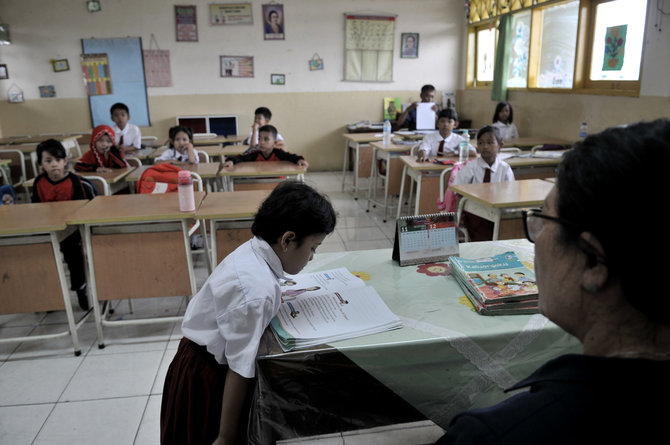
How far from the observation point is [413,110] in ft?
21.1

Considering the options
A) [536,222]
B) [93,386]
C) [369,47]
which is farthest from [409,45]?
[536,222]

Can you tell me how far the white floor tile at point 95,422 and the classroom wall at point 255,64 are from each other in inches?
227

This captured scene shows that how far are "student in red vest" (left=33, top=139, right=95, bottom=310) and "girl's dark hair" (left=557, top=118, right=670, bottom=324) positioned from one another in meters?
3.04

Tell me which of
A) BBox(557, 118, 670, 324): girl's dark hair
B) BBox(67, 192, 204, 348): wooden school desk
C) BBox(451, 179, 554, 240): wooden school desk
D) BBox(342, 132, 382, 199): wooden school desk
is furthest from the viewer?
BBox(342, 132, 382, 199): wooden school desk

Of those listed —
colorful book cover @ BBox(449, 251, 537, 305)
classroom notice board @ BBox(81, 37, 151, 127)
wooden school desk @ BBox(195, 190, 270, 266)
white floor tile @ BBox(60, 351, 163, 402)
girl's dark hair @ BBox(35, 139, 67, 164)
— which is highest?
classroom notice board @ BBox(81, 37, 151, 127)

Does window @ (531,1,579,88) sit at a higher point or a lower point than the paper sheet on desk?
higher

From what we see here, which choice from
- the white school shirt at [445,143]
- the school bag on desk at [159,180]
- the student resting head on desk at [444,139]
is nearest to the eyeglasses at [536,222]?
the school bag on desk at [159,180]

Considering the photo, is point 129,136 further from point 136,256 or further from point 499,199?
point 499,199

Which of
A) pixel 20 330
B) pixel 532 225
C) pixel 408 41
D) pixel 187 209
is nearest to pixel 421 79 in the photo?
pixel 408 41

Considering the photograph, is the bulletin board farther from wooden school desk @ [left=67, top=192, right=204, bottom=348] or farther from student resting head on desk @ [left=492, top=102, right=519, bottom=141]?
wooden school desk @ [left=67, top=192, right=204, bottom=348]

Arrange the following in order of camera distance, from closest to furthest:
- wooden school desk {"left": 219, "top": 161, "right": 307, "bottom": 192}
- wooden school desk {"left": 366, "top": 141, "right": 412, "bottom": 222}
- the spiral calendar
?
the spiral calendar
wooden school desk {"left": 219, "top": 161, "right": 307, "bottom": 192}
wooden school desk {"left": 366, "top": 141, "right": 412, "bottom": 222}

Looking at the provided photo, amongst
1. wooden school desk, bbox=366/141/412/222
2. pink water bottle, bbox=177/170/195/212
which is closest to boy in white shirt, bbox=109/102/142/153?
wooden school desk, bbox=366/141/412/222

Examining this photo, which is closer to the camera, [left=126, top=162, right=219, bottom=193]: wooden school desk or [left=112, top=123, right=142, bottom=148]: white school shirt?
[left=126, top=162, right=219, bottom=193]: wooden school desk

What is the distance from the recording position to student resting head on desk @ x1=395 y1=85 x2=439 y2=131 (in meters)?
6.22
